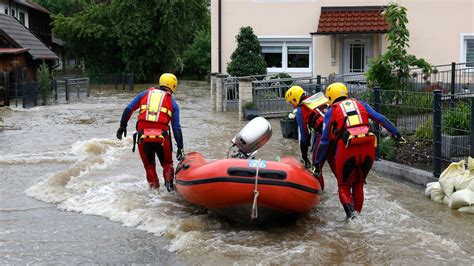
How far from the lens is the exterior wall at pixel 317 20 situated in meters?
22.4

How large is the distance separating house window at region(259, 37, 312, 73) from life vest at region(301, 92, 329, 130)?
1518 cm

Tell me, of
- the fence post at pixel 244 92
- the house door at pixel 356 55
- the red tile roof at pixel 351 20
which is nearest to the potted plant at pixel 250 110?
the fence post at pixel 244 92

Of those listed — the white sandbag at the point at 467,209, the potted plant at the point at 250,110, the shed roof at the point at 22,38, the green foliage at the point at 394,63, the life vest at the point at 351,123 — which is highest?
the shed roof at the point at 22,38

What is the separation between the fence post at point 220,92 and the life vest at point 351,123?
45.2ft

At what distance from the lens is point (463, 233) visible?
7508mm

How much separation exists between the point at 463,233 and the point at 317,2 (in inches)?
664

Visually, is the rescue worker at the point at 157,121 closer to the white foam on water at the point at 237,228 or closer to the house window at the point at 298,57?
the white foam on water at the point at 237,228

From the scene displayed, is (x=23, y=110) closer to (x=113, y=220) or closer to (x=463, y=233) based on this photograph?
(x=113, y=220)

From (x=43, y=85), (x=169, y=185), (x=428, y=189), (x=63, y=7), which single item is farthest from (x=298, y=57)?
(x=63, y=7)

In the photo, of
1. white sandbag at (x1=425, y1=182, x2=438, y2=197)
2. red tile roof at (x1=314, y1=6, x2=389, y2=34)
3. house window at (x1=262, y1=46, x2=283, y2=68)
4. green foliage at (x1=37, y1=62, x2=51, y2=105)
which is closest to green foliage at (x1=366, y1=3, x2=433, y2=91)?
white sandbag at (x1=425, y1=182, x2=438, y2=197)

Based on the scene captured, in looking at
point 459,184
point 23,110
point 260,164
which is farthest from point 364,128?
point 23,110

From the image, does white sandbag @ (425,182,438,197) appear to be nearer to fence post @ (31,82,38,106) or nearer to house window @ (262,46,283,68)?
Answer: house window @ (262,46,283,68)

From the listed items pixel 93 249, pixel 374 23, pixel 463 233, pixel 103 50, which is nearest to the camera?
pixel 93 249

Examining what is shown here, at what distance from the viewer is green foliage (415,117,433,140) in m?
10.4
